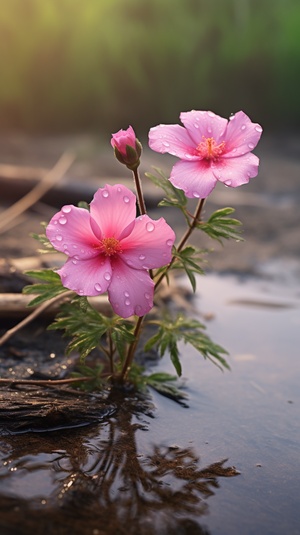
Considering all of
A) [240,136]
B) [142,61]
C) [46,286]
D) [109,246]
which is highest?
[142,61]

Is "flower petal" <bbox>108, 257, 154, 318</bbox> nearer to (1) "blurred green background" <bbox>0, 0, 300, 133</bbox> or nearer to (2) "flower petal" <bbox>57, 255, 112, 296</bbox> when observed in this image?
(2) "flower petal" <bbox>57, 255, 112, 296</bbox>

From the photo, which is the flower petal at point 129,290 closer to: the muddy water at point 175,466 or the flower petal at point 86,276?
the flower petal at point 86,276

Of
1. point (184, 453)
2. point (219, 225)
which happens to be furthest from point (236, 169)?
point (184, 453)

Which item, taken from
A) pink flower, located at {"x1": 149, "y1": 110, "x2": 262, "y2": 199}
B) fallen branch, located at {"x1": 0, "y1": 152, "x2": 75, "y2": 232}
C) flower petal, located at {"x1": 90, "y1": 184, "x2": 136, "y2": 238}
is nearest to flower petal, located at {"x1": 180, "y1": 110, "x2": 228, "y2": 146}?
pink flower, located at {"x1": 149, "y1": 110, "x2": 262, "y2": 199}

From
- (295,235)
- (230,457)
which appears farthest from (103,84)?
(230,457)

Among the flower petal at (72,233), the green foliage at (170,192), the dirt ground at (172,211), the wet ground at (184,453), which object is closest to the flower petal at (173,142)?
the green foliage at (170,192)

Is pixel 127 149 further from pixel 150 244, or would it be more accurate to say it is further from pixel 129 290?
pixel 129 290
